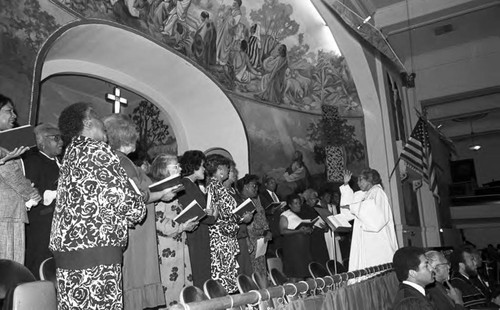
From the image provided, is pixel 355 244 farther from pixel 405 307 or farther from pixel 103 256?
pixel 103 256

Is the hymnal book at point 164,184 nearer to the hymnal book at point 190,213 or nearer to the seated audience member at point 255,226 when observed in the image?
the hymnal book at point 190,213

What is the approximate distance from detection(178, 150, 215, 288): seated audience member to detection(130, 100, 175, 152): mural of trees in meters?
6.00

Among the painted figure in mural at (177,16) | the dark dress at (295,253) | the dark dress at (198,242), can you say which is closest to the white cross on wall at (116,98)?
the painted figure in mural at (177,16)

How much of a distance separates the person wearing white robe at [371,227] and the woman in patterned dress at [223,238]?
5.41 ft

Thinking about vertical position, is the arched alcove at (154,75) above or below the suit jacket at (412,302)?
above

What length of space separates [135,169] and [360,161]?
28.7 ft

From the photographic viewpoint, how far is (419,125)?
9.39 meters

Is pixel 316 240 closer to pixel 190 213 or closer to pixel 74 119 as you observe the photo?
pixel 190 213

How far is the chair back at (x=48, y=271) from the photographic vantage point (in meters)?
2.54

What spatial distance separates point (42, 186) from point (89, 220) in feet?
5.13

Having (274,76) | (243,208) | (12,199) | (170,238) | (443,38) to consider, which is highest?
(443,38)

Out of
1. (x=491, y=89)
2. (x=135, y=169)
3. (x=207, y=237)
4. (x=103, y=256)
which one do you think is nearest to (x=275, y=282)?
(x=207, y=237)

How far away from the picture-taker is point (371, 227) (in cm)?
512

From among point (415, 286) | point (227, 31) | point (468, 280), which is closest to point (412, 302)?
point (415, 286)
